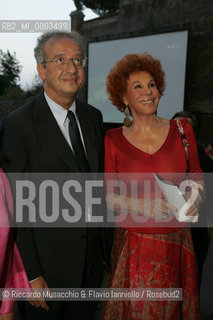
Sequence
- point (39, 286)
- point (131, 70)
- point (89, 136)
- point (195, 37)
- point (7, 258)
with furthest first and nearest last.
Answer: point (195, 37) < point (131, 70) < point (89, 136) < point (39, 286) < point (7, 258)

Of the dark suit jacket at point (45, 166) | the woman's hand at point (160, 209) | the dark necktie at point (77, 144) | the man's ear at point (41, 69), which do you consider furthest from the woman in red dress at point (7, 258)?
the woman's hand at point (160, 209)

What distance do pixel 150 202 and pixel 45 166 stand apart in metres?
0.68

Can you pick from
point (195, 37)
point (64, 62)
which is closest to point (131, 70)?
point (64, 62)

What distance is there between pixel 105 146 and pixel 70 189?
1.54 feet

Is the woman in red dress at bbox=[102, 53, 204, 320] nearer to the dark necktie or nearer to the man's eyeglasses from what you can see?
the dark necktie

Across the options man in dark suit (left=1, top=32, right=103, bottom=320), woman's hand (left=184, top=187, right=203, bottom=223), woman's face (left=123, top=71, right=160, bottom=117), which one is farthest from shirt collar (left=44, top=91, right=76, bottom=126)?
woman's hand (left=184, top=187, right=203, bottom=223)

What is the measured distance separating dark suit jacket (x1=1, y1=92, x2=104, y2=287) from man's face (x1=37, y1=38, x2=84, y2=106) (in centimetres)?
10

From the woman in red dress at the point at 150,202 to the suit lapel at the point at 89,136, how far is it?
5.8 inches

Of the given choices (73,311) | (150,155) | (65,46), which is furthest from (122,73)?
(73,311)

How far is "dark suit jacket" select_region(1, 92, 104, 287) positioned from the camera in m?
1.60

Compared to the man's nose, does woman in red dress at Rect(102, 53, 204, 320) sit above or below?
below

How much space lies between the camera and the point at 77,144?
1.79m

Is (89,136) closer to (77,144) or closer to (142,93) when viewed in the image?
(77,144)

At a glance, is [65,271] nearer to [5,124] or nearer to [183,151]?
[5,124]
